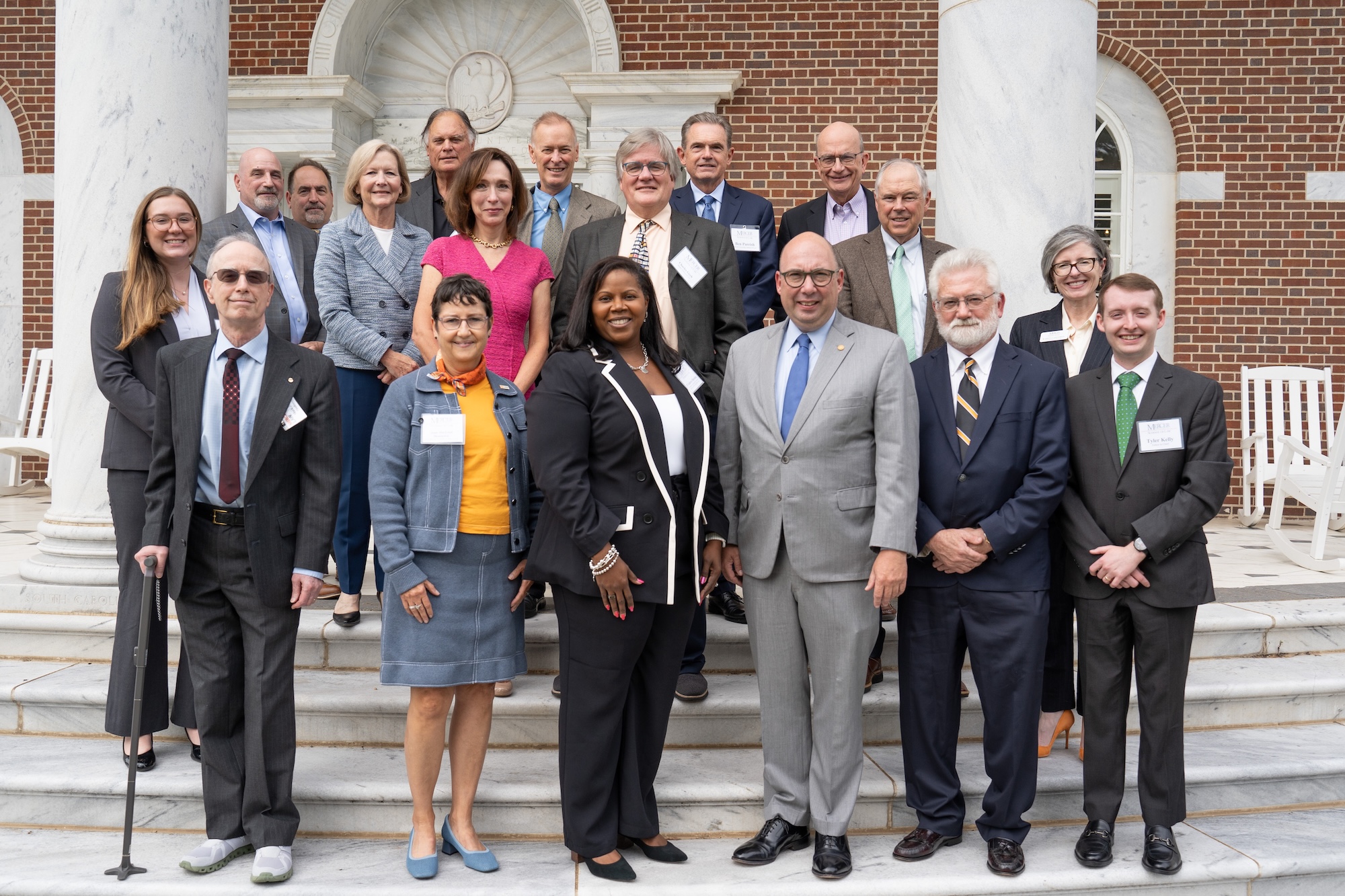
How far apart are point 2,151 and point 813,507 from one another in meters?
8.19

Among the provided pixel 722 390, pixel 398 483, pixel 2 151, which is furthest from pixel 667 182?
pixel 2 151

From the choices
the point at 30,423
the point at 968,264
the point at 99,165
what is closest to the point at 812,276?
the point at 968,264

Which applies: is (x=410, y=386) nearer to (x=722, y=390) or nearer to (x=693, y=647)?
(x=722, y=390)

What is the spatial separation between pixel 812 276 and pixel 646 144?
0.92 metres

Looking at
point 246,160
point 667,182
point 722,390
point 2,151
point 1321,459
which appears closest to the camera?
point 722,390

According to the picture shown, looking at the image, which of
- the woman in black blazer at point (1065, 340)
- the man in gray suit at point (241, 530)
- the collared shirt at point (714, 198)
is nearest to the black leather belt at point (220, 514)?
the man in gray suit at point (241, 530)

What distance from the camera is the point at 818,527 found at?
10.2ft

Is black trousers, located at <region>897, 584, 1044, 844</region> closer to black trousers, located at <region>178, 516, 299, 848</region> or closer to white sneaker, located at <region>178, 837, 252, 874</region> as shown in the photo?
black trousers, located at <region>178, 516, 299, 848</region>

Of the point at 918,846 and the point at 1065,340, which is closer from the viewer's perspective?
the point at 918,846

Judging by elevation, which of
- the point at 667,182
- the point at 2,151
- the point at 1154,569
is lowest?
the point at 1154,569

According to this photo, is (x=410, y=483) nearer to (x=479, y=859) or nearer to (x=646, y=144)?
(x=479, y=859)

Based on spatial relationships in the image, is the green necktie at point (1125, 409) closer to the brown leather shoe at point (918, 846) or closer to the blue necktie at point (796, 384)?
the blue necktie at point (796, 384)

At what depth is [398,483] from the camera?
304 cm

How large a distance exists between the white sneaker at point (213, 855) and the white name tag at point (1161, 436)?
9.68 feet
